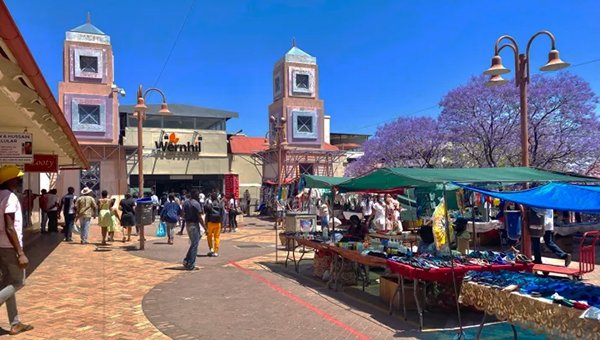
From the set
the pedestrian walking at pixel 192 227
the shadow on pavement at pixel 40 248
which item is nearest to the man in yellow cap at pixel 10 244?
the shadow on pavement at pixel 40 248

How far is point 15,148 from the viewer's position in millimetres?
7773

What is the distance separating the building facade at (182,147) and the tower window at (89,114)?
3.03 metres

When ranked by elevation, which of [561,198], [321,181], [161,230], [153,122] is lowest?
[161,230]

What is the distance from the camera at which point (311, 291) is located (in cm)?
825

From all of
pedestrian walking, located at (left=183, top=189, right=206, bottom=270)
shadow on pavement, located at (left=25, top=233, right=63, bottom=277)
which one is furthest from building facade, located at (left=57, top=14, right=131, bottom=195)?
pedestrian walking, located at (left=183, top=189, right=206, bottom=270)

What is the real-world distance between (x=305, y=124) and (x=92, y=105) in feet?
44.6

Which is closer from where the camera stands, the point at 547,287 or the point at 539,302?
the point at 539,302

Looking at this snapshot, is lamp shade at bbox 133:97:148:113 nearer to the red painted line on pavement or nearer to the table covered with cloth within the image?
the red painted line on pavement

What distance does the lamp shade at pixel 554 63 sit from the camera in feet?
29.9

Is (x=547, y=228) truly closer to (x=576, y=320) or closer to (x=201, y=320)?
(x=576, y=320)

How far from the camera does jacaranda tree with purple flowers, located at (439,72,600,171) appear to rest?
17.3m

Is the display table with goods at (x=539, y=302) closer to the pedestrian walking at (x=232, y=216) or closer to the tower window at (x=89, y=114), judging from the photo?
the pedestrian walking at (x=232, y=216)

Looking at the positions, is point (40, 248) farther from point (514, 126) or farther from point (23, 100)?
point (514, 126)

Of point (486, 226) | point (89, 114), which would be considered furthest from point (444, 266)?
point (89, 114)
